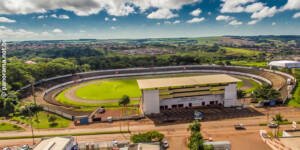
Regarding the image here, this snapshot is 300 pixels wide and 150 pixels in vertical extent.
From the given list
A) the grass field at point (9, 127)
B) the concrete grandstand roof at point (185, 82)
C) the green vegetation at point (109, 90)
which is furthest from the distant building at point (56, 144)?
the green vegetation at point (109, 90)

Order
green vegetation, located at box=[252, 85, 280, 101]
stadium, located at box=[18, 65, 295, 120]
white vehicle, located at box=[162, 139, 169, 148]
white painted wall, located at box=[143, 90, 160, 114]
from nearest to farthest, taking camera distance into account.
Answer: white vehicle, located at box=[162, 139, 169, 148]
white painted wall, located at box=[143, 90, 160, 114]
stadium, located at box=[18, 65, 295, 120]
green vegetation, located at box=[252, 85, 280, 101]

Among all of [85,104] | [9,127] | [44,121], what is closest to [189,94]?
[85,104]

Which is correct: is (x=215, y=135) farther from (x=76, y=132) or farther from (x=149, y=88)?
(x=76, y=132)

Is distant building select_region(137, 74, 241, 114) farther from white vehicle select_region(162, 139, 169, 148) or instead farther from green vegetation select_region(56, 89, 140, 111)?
white vehicle select_region(162, 139, 169, 148)

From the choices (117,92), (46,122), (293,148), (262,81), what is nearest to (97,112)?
(46,122)

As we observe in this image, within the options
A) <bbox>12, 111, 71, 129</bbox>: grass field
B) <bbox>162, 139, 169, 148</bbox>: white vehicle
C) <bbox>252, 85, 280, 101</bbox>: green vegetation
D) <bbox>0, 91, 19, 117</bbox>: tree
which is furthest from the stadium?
<bbox>162, 139, 169, 148</bbox>: white vehicle
